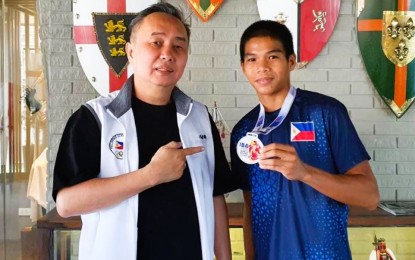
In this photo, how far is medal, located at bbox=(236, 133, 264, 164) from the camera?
149 cm

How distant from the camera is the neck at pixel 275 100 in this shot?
1.58 m

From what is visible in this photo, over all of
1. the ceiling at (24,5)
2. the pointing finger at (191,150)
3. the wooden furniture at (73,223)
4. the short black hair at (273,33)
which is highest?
the ceiling at (24,5)

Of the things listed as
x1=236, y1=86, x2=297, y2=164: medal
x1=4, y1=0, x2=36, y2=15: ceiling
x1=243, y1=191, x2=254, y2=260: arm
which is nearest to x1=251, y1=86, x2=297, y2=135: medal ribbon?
x1=236, y1=86, x2=297, y2=164: medal

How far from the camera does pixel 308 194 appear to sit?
1482 mm

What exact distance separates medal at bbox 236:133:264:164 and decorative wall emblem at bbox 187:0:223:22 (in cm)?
136

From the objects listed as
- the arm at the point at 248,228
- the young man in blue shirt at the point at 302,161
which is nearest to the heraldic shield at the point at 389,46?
the young man in blue shirt at the point at 302,161

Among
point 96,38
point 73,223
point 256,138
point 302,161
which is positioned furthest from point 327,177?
point 96,38

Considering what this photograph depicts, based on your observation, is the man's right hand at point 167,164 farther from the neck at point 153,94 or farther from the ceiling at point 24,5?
the ceiling at point 24,5

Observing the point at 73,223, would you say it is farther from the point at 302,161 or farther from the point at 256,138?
the point at 302,161

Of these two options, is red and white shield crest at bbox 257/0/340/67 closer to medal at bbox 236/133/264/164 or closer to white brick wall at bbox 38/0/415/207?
white brick wall at bbox 38/0/415/207

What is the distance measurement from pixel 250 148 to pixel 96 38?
59.6 inches

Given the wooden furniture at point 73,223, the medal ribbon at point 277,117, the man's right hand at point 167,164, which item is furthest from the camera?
the wooden furniture at point 73,223

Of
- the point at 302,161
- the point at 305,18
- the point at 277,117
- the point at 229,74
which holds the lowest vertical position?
the point at 302,161

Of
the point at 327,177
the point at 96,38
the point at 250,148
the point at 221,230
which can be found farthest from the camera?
the point at 96,38
